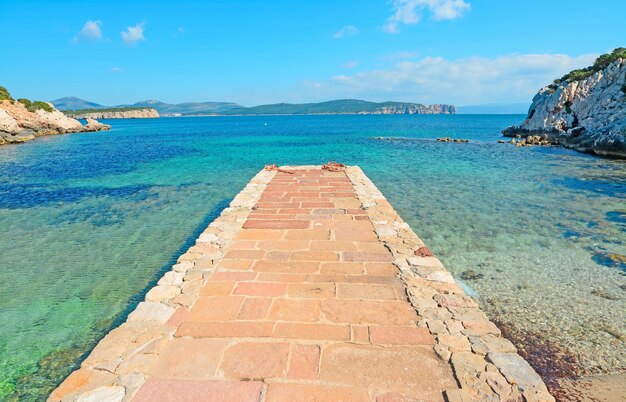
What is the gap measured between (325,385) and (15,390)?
3406mm

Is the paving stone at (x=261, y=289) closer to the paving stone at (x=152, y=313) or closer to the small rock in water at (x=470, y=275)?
the paving stone at (x=152, y=313)

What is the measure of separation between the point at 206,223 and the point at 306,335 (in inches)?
272

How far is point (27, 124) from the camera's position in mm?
44500

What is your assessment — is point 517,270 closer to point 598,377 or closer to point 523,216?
point 598,377

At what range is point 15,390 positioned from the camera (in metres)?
3.82

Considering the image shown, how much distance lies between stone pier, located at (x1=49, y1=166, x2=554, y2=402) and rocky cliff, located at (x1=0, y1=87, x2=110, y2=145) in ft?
137

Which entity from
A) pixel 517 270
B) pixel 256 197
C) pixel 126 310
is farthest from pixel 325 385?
pixel 256 197

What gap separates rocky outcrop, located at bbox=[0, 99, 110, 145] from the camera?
36156 millimetres

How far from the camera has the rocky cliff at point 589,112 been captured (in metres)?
23.5

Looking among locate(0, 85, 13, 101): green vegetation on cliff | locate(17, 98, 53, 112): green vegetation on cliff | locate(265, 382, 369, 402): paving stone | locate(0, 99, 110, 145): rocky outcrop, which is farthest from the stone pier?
locate(17, 98, 53, 112): green vegetation on cliff

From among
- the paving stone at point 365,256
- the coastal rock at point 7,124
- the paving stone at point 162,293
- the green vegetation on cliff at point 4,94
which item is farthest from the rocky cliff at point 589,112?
the green vegetation on cliff at point 4,94

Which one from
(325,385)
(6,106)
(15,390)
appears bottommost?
(15,390)

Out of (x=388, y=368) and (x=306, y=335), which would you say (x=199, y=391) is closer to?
(x=306, y=335)

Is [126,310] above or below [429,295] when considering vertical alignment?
below
